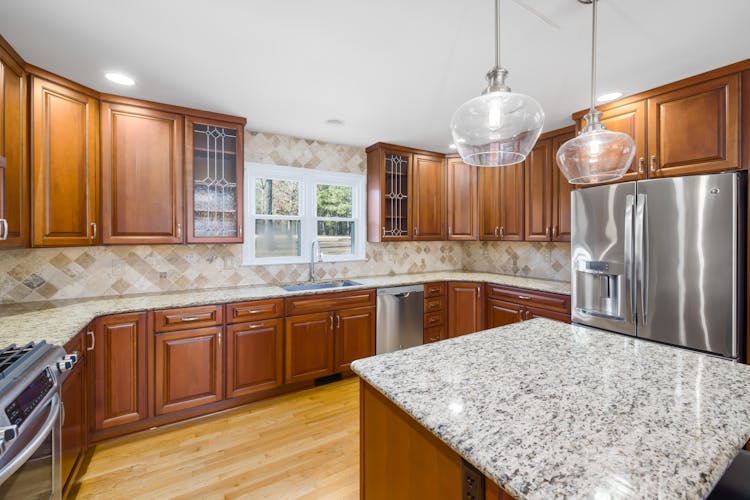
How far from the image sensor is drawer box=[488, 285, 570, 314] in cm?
299

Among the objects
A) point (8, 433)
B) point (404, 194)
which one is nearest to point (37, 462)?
point (8, 433)

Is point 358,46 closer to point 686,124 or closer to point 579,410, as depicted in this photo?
point 579,410

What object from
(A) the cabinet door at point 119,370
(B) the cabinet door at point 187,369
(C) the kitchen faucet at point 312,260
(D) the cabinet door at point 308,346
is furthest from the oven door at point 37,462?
(C) the kitchen faucet at point 312,260

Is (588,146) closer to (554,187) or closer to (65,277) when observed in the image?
(554,187)

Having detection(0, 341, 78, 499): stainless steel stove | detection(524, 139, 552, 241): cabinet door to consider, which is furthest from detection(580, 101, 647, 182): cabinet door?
detection(0, 341, 78, 499): stainless steel stove

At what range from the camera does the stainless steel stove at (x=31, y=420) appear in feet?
3.48

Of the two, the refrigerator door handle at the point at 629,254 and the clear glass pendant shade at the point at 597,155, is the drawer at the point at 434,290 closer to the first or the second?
the refrigerator door handle at the point at 629,254

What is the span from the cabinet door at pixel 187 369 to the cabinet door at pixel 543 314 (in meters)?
2.78

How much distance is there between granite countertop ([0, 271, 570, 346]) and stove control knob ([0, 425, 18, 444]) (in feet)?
2.23

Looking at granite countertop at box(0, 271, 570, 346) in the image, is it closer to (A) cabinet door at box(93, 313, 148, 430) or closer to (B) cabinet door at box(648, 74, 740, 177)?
(A) cabinet door at box(93, 313, 148, 430)

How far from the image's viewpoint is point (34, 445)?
3.89 feet

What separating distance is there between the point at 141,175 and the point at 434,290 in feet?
9.64

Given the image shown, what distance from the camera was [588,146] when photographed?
56.2 inches

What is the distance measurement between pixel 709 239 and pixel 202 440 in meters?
3.53
